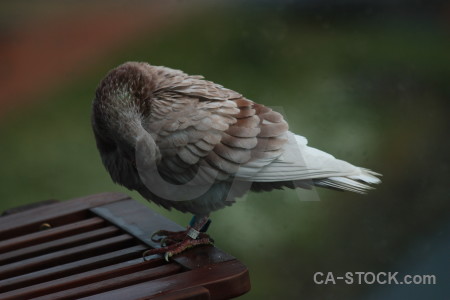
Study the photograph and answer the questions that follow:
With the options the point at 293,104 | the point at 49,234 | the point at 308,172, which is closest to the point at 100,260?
the point at 49,234

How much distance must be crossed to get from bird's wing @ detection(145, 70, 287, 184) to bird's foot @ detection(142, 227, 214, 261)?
0.59 feet

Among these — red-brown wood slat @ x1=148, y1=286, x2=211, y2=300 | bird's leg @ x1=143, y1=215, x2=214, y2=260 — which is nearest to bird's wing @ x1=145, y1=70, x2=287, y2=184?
bird's leg @ x1=143, y1=215, x2=214, y2=260

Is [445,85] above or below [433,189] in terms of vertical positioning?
above

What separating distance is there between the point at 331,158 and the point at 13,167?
2838mm

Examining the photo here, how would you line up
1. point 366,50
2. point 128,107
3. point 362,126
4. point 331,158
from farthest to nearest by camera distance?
point 366,50, point 362,126, point 331,158, point 128,107

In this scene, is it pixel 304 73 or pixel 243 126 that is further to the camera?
pixel 304 73

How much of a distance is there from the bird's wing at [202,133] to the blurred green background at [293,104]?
140 cm

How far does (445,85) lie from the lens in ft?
Result: 15.3

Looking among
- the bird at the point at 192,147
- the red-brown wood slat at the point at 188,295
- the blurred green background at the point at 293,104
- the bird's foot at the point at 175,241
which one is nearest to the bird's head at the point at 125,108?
the bird at the point at 192,147

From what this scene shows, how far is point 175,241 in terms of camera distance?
2.35 metres

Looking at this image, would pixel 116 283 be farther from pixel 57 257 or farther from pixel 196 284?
pixel 57 257

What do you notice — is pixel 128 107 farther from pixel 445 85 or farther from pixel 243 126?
pixel 445 85

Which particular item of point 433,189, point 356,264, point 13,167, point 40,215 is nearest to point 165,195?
point 40,215

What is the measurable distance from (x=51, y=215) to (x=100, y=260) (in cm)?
49
